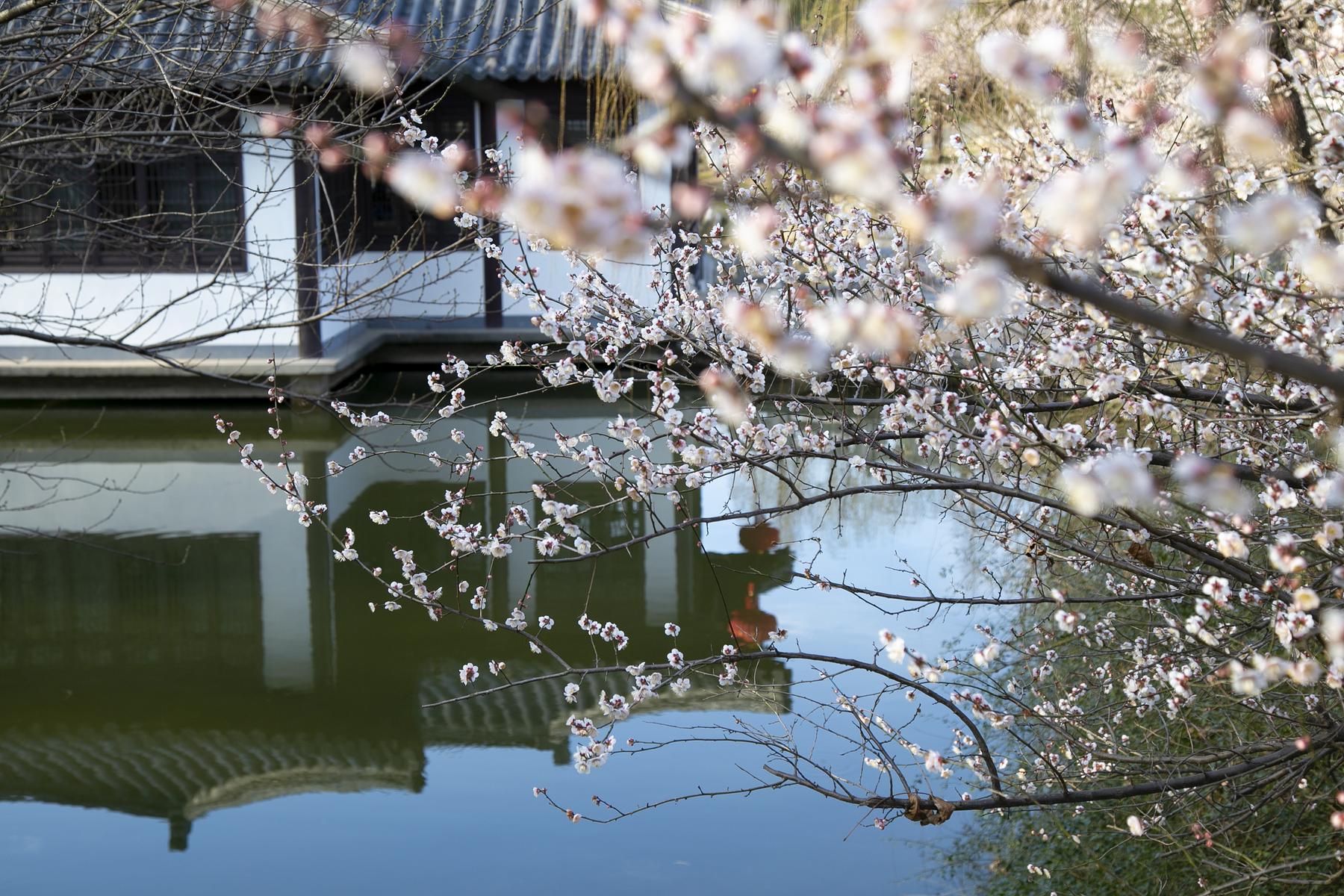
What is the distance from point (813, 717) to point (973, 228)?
438 cm

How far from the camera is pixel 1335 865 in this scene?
355cm

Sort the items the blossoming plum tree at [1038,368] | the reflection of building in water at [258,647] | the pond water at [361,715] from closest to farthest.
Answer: the blossoming plum tree at [1038,368] → the pond water at [361,715] → the reflection of building in water at [258,647]

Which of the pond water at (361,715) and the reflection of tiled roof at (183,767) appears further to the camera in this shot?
the reflection of tiled roof at (183,767)

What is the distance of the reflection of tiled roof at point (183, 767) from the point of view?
4820mm

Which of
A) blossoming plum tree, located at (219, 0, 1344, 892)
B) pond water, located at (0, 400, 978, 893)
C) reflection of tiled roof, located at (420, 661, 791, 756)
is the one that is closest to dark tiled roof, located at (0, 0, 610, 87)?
blossoming plum tree, located at (219, 0, 1344, 892)

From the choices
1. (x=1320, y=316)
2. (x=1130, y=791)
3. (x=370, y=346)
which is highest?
(x=370, y=346)

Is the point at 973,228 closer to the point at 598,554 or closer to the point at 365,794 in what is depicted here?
the point at 598,554

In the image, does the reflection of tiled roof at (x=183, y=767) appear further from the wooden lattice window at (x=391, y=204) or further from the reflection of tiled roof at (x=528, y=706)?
the wooden lattice window at (x=391, y=204)

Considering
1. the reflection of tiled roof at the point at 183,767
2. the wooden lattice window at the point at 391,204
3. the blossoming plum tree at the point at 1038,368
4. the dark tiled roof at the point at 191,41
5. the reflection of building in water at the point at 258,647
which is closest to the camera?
the blossoming plum tree at the point at 1038,368

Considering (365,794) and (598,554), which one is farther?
(365,794)

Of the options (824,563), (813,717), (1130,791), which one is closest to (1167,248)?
(1130,791)

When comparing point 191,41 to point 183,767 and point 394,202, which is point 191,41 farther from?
point 394,202

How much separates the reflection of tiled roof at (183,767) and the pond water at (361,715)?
13 mm

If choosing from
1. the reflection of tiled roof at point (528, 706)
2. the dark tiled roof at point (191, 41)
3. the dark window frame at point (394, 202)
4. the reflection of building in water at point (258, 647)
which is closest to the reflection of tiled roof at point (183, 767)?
the reflection of building in water at point (258, 647)
